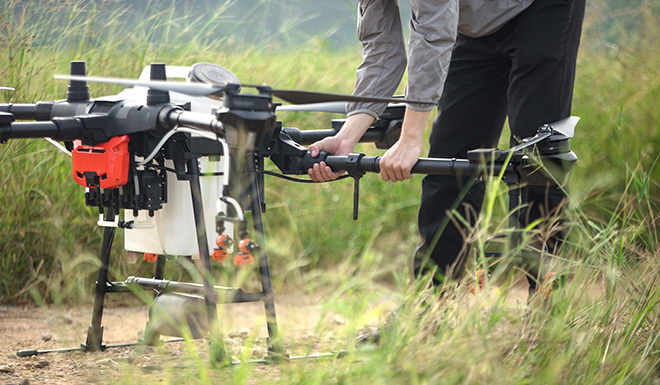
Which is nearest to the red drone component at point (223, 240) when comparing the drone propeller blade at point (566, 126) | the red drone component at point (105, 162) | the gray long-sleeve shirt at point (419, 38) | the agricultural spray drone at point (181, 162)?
the agricultural spray drone at point (181, 162)

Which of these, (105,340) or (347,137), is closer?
(347,137)

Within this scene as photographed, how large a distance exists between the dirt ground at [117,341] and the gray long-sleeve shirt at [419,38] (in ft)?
2.14

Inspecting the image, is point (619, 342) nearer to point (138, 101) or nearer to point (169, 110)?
point (169, 110)

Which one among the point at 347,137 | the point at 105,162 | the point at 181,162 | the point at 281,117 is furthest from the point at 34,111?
the point at 281,117

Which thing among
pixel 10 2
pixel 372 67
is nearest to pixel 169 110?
pixel 372 67

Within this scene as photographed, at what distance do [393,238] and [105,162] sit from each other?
2031mm

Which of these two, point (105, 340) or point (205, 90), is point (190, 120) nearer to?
point (205, 90)

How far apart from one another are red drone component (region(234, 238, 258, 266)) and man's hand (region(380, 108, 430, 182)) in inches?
22.8

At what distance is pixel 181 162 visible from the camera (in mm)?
2049

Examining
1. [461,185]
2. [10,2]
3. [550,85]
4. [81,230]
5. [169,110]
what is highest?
[10,2]

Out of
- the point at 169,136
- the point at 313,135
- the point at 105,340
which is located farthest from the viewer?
the point at 105,340

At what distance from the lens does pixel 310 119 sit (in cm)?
446

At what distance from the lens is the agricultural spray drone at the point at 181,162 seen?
1.84 metres

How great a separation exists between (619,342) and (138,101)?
4.68 feet
